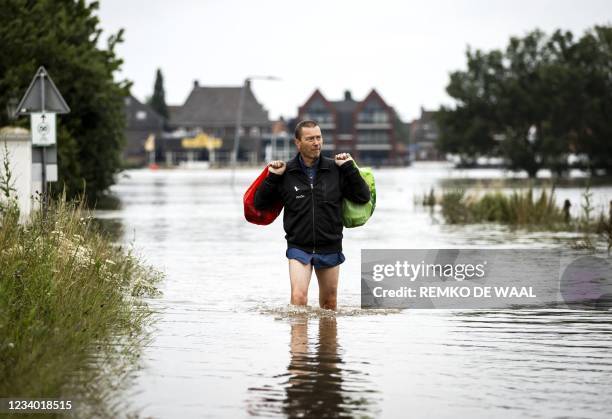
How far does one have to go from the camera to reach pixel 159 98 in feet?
650

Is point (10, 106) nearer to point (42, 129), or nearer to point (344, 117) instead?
point (42, 129)

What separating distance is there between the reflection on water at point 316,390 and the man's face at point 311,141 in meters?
1.53

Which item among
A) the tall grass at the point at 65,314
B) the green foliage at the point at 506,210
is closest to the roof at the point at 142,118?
the green foliage at the point at 506,210

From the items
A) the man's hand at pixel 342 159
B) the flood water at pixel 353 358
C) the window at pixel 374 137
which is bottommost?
the flood water at pixel 353 358

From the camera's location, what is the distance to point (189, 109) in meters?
183

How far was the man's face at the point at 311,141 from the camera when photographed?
10.3 meters

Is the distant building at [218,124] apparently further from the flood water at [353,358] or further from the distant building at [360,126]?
the flood water at [353,358]

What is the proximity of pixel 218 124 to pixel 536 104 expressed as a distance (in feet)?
278

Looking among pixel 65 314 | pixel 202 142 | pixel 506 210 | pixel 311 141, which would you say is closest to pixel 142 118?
pixel 202 142

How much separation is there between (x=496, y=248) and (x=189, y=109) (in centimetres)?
16277

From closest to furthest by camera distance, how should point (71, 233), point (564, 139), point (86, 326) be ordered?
point (86, 326) → point (71, 233) → point (564, 139)

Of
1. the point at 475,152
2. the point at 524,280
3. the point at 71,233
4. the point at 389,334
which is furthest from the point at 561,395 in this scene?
the point at 475,152

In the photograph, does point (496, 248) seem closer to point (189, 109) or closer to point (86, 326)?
point (86, 326)

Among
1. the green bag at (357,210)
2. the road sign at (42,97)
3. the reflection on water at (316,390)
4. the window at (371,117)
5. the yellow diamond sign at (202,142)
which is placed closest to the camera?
the reflection on water at (316,390)
